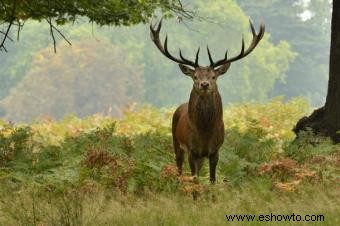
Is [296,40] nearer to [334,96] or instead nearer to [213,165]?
[334,96]

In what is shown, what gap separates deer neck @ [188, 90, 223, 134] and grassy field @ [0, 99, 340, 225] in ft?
2.10

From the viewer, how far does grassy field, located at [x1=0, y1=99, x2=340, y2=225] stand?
666 centimetres

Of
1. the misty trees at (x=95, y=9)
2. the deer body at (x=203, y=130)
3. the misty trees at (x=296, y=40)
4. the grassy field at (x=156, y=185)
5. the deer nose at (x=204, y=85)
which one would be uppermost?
the misty trees at (x=296, y=40)

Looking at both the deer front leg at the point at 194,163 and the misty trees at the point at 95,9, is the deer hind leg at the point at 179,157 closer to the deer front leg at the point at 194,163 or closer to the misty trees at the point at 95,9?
the deer front leg at the point at 194,163

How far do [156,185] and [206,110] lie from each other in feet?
3.59

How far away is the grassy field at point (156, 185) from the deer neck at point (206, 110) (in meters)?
0.64

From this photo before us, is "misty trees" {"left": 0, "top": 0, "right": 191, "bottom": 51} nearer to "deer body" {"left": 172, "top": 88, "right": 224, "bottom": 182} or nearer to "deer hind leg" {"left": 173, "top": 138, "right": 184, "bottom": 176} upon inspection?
"deer hind leg" {"left": 173, "top": 138, "right": 184, "bottom": 176}

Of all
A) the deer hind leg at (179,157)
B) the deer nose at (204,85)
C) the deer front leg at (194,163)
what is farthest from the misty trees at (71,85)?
the deer nose at (204,85)

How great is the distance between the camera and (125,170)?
8555mm

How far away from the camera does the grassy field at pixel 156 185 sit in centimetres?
666

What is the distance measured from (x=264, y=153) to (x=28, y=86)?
48.5m

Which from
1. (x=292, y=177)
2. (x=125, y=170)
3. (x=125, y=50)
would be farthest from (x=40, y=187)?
(x=125, y=50)

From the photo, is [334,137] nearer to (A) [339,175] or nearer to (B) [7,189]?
(A) [339,175]

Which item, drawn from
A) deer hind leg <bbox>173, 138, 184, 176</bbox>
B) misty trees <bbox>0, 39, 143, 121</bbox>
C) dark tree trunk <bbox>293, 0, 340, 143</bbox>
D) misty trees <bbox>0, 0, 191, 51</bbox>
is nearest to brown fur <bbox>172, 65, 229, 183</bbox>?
deer hind leg <bbox>173, 138, 184, 176</bbox>
